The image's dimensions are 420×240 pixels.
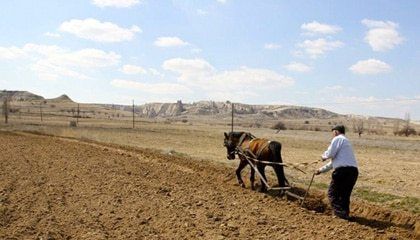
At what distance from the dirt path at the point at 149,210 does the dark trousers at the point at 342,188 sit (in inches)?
13.2

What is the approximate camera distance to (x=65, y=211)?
1130 cm

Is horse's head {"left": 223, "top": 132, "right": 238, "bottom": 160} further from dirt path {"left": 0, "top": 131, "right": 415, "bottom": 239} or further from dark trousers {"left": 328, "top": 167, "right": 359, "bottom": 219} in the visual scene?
dark trousers {"left": 328, "top": 167, "right": 359, "bottom": 219}

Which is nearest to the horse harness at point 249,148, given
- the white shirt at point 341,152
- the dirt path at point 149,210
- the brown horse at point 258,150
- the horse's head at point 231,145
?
the brown horse at point 258,150

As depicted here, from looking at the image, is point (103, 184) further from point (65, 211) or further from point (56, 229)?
point (56, 229)

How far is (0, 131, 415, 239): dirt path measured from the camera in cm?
938

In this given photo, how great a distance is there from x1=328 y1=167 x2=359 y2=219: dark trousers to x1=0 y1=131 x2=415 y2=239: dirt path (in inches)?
13.2

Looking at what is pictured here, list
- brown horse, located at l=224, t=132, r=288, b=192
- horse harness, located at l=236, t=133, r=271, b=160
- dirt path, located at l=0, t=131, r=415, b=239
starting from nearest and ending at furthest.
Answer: dirt path, located at l=0, t=131, r=415, b=239, brown horse, located at l=224, t=132, r=288, b=192, horse harness, located at l=236, t=133, r=271, b=160

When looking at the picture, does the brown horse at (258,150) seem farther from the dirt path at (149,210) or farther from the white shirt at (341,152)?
the white shirt at (341,152)

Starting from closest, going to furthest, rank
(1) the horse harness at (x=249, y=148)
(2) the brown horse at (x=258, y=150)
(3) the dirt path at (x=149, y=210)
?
(3) the dirt path at (x=149, y=210) → (2) the brown horse at (x=258, y=150) → (1) the horse harness at (x=249, y=148)

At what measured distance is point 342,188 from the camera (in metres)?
10.5

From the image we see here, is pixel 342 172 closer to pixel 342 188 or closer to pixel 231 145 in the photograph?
pixel 342 188

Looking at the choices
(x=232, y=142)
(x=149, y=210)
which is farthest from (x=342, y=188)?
(x=232, y=142)

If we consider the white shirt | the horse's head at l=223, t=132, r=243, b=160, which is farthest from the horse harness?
the white shirt

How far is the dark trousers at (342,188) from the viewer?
1042 cm
